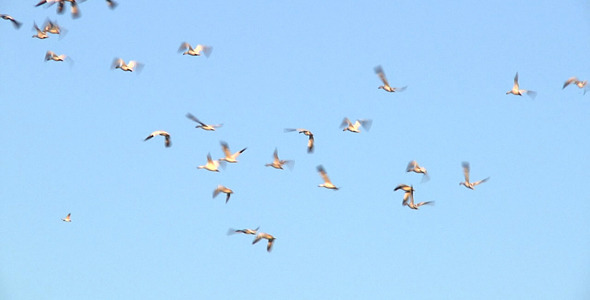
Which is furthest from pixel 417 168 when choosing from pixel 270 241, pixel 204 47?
pixel 204 47

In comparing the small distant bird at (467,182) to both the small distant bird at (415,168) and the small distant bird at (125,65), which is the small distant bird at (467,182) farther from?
the small distant bird at (125,65)

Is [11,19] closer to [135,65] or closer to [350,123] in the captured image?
[135,65]

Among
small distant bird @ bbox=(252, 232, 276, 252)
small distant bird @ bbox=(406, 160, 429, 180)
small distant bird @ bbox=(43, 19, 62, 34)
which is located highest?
small distant bird @ bbox=(43, 19, 62, 34)

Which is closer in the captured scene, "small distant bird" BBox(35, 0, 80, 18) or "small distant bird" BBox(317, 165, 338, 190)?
"small distant bird" BBox(35, 0, 80, 18)

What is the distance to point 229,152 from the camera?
8769 cm

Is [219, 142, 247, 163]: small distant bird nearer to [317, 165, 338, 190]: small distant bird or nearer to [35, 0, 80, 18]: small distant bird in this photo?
[317, 165, 338, 190]: small distant bird

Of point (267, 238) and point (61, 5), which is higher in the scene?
point (61, 5)

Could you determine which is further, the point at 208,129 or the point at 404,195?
the point at 404,195

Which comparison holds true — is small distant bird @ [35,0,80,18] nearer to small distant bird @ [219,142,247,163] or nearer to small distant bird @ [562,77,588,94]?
small distant bird @ [219,142,247,163]

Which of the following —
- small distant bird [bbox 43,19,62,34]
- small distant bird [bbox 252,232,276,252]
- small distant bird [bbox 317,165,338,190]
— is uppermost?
small distant bird [bbox 43,19,62,34]

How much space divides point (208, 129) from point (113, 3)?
373 inches

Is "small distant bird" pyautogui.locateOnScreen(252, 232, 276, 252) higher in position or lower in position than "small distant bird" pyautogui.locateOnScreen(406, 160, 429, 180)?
lower

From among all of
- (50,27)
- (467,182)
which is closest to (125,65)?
(50,27)

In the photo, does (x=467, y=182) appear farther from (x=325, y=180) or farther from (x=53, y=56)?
(x=53, y=56)
